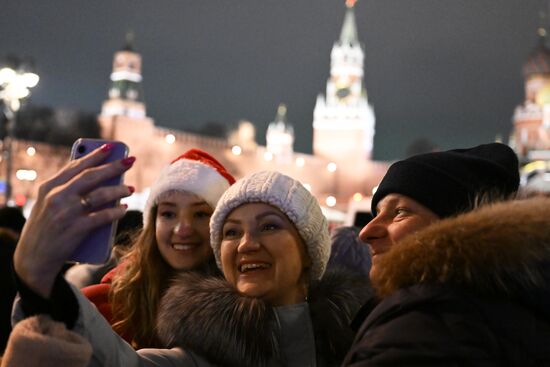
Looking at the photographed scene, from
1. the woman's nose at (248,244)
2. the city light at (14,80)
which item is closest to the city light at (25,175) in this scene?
the city light at (14,80)

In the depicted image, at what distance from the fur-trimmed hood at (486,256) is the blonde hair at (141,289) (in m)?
1.04

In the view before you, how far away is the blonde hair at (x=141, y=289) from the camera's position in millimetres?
1925

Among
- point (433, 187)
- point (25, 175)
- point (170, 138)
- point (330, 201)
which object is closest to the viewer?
point (433, 187)

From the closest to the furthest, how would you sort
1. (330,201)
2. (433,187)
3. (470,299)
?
1. (470,299)
2. (433,187)
3. (330,201)

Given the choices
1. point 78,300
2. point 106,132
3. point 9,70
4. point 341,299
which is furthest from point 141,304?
point 106,132

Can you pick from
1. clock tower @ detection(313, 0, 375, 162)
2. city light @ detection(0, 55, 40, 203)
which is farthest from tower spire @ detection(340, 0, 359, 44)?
city light @ detection(0, 55, 40, 203)

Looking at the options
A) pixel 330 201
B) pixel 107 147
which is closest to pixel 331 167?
pixel 330 201

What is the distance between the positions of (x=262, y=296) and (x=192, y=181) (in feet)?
2.14

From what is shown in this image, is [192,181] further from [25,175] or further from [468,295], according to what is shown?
[25,175]

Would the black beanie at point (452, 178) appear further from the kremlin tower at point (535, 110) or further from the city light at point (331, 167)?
the kremlin tower at point (535, 110)

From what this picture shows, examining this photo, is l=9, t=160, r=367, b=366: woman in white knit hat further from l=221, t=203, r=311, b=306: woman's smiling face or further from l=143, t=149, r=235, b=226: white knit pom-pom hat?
l=143, t=149, r=235, b=226: white knit pom-pom hat

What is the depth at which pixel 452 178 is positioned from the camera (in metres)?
1.35

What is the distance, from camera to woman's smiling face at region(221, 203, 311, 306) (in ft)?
5.29

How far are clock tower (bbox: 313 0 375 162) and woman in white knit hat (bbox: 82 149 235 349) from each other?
45.4 m
